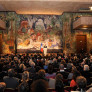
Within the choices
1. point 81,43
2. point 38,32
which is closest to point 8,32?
point 38,32

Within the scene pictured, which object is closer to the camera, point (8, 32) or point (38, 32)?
point (8, 32)

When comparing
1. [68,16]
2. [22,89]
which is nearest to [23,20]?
[68,16]

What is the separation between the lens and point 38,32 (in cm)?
2025

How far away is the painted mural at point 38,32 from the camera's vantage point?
787 inches

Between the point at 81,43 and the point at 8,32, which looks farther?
the point at 81,43

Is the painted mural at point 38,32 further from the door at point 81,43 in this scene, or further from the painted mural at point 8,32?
the door at point 81,43

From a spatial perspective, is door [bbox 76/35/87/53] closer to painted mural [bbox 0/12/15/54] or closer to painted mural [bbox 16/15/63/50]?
painted mural [bbox 16/15/63/50]

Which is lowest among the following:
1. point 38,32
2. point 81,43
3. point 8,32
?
point 81,43

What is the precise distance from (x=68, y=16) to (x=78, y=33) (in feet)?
9.91

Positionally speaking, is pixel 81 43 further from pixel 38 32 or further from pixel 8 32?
pixel 8 32

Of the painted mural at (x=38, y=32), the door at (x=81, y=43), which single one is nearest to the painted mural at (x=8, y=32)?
the painted mural at (x=38, y=32)

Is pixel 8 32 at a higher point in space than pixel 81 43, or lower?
higher

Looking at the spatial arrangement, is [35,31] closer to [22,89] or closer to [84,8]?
[84,8]

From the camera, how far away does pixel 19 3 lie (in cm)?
1602
